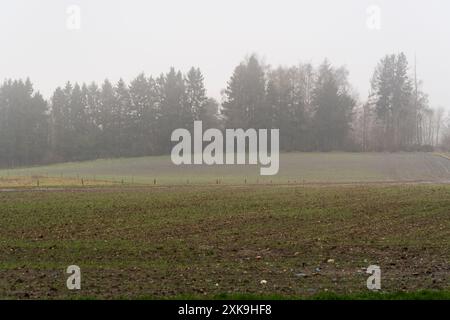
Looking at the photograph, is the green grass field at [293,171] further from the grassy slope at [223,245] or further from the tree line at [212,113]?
the grassy slope at [223,245]

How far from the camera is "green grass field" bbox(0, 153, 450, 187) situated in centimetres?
6291

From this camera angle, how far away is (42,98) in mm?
112875

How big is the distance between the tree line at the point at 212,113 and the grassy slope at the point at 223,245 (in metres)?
74.0

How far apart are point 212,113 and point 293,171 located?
1871 inches

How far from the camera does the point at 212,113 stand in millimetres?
116062

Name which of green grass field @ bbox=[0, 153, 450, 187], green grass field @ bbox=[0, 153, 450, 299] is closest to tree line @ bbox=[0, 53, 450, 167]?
green grass field @ bbox=[0, 153, 450, 187]

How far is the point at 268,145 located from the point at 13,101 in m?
59.8

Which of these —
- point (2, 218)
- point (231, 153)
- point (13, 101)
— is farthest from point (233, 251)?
point (13, 101)

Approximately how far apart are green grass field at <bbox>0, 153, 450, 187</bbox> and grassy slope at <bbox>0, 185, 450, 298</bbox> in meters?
31.0

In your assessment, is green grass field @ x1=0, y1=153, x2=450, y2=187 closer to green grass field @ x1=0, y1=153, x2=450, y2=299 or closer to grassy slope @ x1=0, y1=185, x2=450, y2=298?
green grass field @ x1=0, y1=153, x2=450, y2=299

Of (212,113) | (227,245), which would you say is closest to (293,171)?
(212,113)

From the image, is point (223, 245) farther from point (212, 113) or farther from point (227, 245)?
point (212, 113)

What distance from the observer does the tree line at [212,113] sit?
104438mm

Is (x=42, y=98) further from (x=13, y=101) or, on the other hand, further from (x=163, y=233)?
(x=163, y=233)
